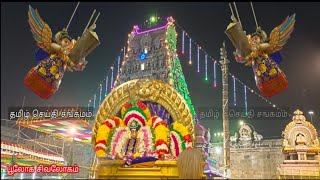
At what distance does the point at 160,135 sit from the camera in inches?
214

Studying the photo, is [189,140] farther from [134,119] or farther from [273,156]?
[273,156]

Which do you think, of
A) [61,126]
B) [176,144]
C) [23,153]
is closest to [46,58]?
[176,144]

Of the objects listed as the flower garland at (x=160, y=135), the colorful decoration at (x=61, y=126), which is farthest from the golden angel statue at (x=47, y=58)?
the colorful decoration at (x=61, y=126)

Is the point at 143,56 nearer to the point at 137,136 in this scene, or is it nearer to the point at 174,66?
the point at 174,66

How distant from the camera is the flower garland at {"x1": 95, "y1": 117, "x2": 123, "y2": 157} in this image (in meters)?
5.59

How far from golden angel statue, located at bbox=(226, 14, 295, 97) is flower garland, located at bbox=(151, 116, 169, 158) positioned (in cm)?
224

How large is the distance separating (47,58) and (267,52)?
15.1ft

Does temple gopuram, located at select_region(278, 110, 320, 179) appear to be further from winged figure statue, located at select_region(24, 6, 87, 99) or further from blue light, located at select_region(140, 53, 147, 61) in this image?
blue light, located at select_region(140, 53, 147, 61)

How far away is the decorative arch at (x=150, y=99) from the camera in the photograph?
229 inches

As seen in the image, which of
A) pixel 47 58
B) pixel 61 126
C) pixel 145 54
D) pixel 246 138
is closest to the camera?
pixel 47 58

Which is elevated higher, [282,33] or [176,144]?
[282,33]

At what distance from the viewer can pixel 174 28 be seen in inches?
540

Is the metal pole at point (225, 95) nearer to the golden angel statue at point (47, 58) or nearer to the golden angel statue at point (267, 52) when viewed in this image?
the golden angel statue at point (267, 52)

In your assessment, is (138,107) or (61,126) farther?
(61,126)
